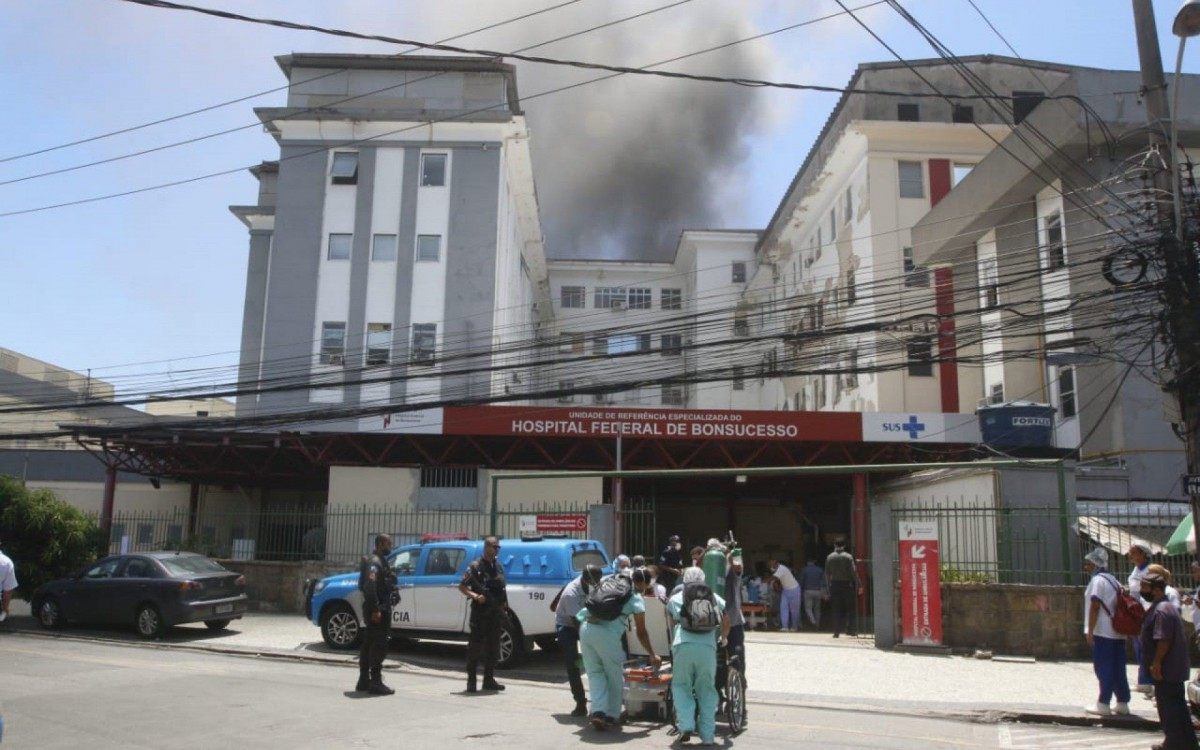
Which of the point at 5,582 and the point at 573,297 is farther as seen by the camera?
the point at 573,297

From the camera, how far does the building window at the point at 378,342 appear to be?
116ft

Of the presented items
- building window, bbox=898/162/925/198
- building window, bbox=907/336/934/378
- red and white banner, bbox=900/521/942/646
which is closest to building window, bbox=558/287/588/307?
building window, bbox=898/162/925/198

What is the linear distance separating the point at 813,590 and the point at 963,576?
16.3 feet

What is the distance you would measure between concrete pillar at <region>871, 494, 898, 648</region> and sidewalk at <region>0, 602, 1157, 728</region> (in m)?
0.32

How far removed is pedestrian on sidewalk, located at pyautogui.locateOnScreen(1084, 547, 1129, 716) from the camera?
10.3 metres

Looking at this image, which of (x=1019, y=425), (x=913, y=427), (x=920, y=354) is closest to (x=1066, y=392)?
(x=1019, y=425)

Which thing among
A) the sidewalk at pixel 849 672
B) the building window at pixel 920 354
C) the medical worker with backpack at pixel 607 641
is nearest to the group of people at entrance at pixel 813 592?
the sidewalk at pixel 849 672

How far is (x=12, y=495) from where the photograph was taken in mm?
19578

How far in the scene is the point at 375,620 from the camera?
11031 millimetres

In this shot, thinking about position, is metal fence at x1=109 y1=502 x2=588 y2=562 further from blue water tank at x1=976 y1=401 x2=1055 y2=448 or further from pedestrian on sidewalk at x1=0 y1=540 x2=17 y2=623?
blue water tank at x1=976 y1=401 x2=1055 y2=448

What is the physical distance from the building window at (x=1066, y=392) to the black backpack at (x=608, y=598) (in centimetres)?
2098

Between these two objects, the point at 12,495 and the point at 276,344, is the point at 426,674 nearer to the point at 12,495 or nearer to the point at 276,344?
the point at 12,495

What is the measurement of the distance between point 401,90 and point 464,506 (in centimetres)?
1817

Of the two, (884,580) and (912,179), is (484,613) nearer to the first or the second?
(884,580)
